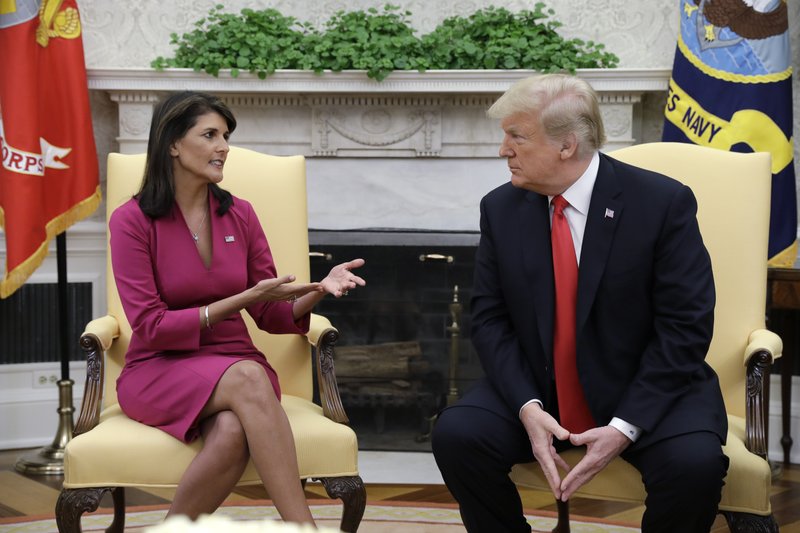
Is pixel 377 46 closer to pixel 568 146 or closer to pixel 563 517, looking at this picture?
pixel 568 146

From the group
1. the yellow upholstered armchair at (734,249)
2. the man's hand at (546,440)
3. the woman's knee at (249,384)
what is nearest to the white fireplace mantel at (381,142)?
the yellow upholstered armchair at (734,249)

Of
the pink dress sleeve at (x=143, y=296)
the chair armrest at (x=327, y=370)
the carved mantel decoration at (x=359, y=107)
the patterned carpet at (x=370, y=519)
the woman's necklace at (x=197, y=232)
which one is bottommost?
the patterned carpet at (x=370, y=519)

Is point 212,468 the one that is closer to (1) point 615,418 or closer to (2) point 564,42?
(1) point 615,418

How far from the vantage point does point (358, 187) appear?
14.6 feet

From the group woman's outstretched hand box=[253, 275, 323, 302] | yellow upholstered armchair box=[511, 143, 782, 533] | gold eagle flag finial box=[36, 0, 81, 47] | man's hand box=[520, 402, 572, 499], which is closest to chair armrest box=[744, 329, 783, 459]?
yellow upholstered armchair box=[511, 143, 782, 533]

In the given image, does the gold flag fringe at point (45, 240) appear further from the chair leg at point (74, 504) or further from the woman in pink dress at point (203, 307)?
the chair leg at point (74, 504)

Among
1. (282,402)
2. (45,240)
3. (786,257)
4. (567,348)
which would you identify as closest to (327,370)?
(282,402)

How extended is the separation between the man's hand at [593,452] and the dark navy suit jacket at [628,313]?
5cm

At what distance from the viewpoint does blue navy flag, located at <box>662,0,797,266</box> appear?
12.7 ft

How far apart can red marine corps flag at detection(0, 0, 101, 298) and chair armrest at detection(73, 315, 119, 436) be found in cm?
125

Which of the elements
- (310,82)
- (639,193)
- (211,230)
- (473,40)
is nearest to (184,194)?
(211,230)

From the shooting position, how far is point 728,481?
2.21 metres

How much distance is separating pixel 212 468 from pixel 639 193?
1148 millimetres

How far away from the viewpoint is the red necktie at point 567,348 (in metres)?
2.35
